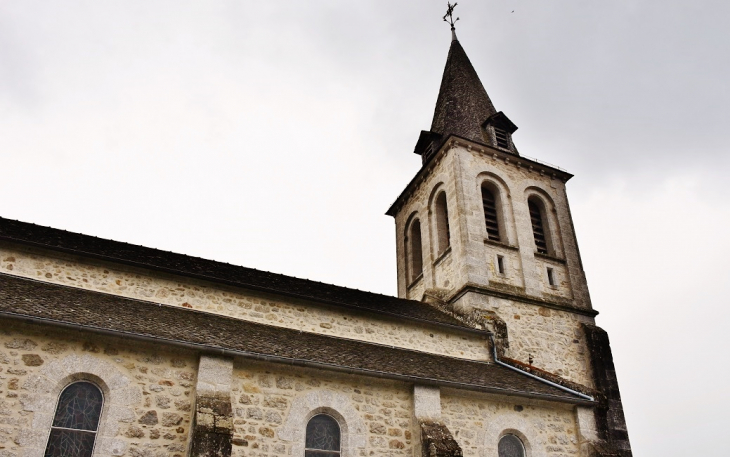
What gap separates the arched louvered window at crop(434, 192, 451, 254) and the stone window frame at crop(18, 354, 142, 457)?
10813 mm

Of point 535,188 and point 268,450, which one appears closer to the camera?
point 268,450

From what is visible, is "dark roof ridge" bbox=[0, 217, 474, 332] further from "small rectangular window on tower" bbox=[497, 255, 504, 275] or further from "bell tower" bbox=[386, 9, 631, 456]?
"small rectangular window on tower" bbox=[497, 255, 504, 275]

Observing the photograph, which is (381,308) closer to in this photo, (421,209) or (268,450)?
(268,450)

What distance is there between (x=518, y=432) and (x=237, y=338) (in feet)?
17.3

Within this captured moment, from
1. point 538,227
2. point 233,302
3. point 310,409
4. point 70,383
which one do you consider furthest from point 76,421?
point 538,227

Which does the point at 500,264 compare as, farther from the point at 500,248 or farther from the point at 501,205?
the point at 501,205

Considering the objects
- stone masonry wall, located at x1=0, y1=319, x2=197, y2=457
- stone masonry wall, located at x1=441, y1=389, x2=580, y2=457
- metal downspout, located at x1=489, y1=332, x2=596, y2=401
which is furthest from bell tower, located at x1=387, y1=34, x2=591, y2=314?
stone masonry wall, located at x1=0, y1=319, x2=197, y2=457

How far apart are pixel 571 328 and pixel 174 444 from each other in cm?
1083

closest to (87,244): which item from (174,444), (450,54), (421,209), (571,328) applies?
(174,444)

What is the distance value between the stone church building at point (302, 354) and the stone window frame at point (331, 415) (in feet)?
0.07

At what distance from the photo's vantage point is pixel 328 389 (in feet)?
30.3

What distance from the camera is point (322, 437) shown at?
353 inches

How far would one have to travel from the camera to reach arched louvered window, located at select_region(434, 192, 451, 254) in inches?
679

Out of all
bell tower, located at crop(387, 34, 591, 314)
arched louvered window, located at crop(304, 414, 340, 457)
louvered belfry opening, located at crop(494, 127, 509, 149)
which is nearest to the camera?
arched louvered window, located at crop(304, 414, 340, 457)
